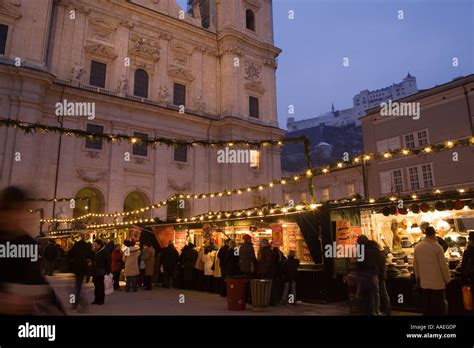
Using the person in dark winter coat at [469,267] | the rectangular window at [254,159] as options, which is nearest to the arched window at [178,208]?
the rectangular window at [254,159]

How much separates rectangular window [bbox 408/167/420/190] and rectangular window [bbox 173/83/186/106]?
19.5 meters

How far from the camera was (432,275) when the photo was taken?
6586 mm

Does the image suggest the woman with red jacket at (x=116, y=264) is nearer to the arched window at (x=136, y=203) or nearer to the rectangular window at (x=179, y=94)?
the arched window at (x=136, y=203)

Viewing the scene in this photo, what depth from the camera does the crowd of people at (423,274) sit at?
6547 mm

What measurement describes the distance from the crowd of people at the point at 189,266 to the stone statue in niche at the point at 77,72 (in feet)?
48.4

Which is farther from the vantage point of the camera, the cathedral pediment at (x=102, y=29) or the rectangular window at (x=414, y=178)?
the rectangular window at (x=414, y=178)

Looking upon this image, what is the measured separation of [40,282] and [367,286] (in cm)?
708

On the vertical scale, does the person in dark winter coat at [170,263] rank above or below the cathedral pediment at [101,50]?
below

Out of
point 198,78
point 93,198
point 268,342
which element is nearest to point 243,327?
point 268,342

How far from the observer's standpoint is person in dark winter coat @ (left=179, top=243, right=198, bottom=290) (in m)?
13.7

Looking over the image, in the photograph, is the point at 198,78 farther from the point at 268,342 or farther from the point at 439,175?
the point at 268,342

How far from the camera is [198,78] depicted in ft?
104

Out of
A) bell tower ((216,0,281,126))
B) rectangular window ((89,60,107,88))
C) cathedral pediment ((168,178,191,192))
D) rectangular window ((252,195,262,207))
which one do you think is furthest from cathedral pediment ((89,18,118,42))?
rectangular window ((252,195,262,207))

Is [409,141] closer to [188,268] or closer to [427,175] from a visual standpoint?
[427,175]
